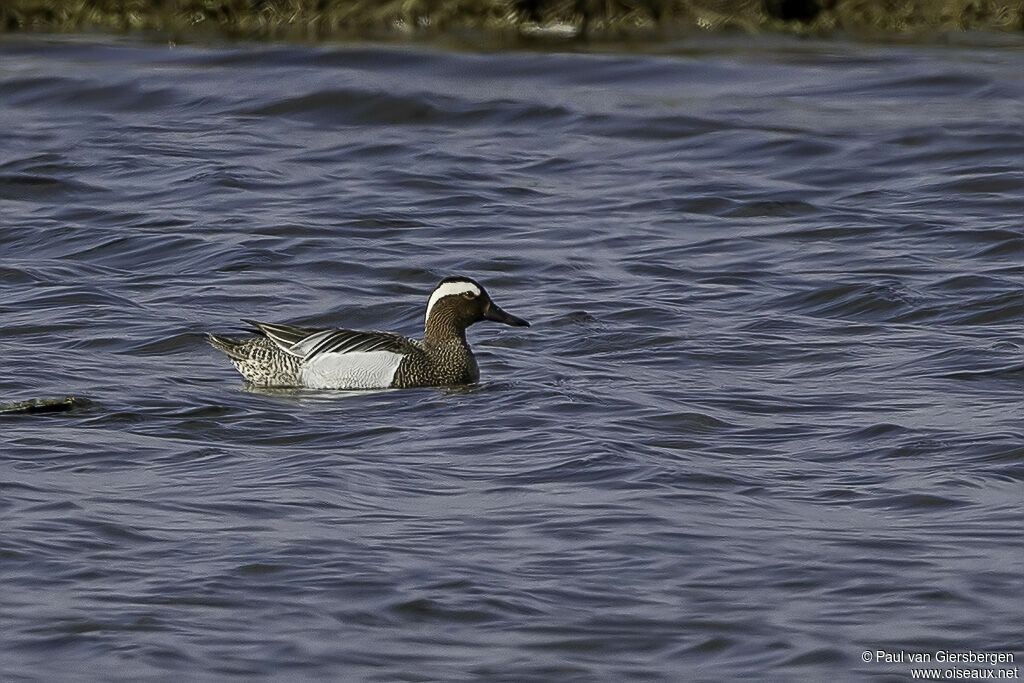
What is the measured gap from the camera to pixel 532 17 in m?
17.5

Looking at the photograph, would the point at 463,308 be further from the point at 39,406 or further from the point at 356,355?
the point at 39,406

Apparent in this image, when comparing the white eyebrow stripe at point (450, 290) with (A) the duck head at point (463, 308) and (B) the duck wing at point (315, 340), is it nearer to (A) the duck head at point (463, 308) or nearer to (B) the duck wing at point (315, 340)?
(A) the duck head at point (463, 308)

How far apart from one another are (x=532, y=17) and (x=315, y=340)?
8.66 meters

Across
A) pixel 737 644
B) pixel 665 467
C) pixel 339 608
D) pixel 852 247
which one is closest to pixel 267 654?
pixel 339 608

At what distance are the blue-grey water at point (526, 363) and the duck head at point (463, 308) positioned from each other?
0.30 metres

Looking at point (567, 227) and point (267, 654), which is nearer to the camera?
point (267, 654)

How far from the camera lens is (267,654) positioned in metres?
5.50

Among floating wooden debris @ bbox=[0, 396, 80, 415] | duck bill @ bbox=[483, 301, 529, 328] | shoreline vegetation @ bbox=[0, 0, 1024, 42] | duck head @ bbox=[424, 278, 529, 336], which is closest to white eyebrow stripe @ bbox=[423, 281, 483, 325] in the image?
duck head @ bbox=[424, 278, 529, 336]

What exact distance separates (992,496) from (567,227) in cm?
601

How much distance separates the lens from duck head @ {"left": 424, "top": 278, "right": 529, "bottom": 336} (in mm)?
10016

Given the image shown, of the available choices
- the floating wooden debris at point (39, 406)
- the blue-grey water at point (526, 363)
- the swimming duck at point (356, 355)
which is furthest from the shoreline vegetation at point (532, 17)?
the floating wooden debris at point (39, 406)

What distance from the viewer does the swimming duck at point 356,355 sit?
372 inches

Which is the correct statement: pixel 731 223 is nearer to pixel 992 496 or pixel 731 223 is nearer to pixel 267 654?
pixel 992 496

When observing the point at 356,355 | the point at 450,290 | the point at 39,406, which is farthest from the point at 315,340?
the point at 39,406
